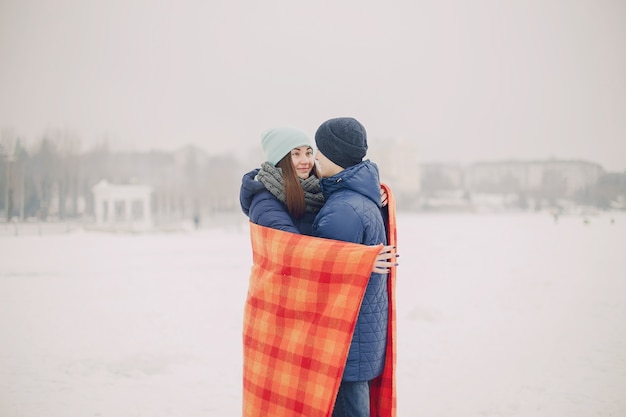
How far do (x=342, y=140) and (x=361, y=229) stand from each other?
0.39m

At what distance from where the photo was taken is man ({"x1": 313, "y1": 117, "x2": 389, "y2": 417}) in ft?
6.04

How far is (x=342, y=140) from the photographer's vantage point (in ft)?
6.40

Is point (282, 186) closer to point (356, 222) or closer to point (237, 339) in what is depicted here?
point (356, 222)

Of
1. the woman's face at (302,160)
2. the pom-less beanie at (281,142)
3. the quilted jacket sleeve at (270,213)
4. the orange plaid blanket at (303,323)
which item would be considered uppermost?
the pom-less beanie at (281,142)

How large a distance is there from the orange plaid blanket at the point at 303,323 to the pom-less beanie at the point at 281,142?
0.33m

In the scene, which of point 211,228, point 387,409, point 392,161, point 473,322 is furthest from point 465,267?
point 392,161

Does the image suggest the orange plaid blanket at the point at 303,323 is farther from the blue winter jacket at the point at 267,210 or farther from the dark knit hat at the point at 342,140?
the dark knit hat at the point at 342,140

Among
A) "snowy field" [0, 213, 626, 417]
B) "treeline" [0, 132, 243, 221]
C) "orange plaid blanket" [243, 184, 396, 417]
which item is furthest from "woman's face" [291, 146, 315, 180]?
"treeline" [0, 132, 243, 221]

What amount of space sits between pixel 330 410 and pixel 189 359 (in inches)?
122

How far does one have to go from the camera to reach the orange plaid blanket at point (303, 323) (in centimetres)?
180

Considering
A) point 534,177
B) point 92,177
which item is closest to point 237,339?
point 92,177

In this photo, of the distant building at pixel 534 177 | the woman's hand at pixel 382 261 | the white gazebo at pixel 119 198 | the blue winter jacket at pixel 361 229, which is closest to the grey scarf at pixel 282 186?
the blue winter jacket at pixel 361 229

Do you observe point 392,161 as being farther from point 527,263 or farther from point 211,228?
point 527,263

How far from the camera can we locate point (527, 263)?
1154cm
